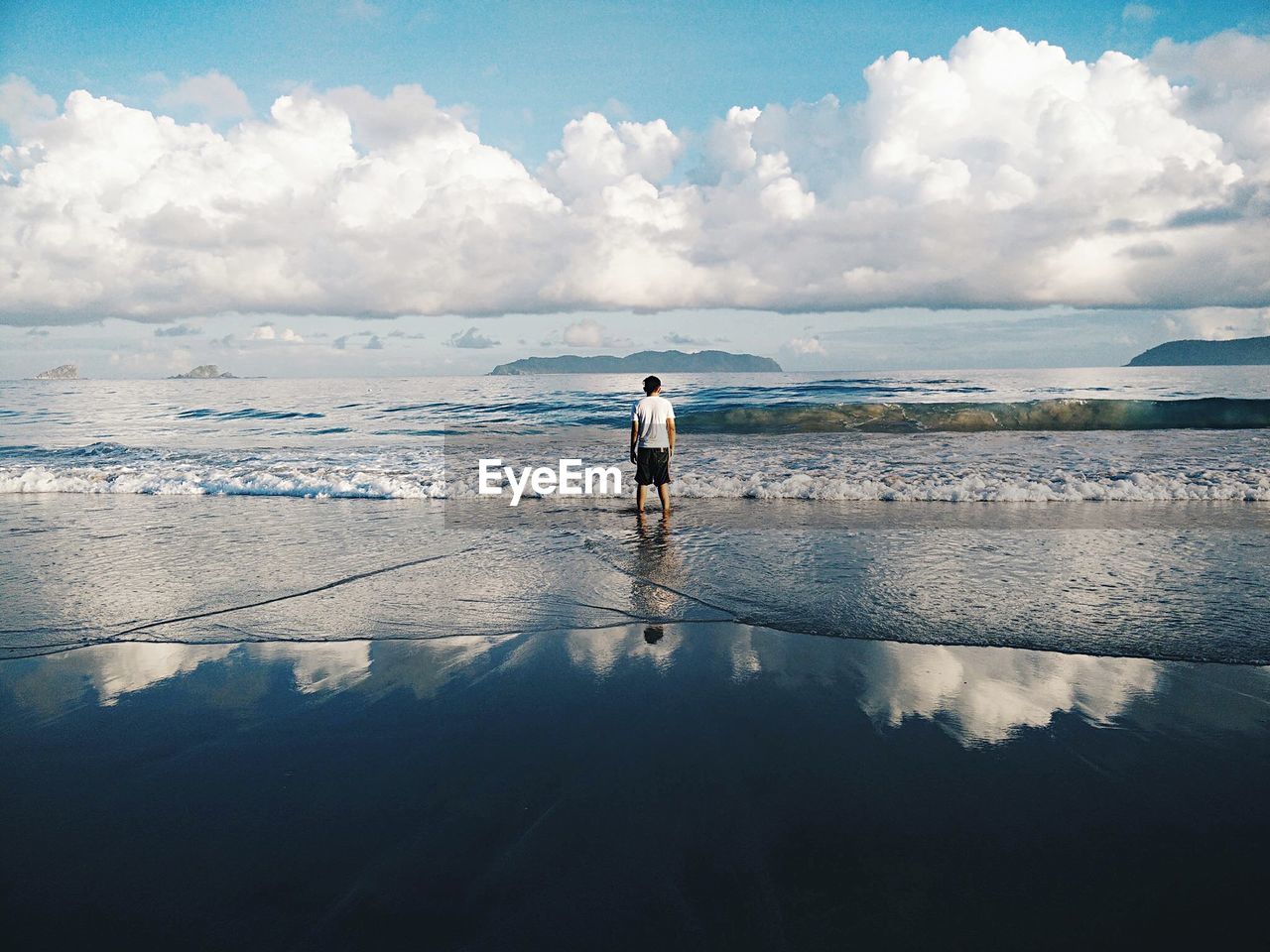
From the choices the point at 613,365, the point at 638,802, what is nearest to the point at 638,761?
the point at 638,802

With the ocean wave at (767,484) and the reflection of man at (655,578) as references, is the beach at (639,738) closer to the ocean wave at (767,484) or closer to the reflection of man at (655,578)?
the reflection of man at (655,578)

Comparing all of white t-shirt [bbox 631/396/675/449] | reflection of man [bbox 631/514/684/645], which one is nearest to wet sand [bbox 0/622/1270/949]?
reflection of man [bbox 631/514/684/645]

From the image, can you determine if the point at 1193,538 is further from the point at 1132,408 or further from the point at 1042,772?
the point at 1132,408

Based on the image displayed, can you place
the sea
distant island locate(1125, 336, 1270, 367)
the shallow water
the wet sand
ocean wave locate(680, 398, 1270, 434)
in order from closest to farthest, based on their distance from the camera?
the wet sand < the shallow water < the sea < ocean wave locate(680, 398, 1270, 434) < distant island locate(1125, 336, 1270, 367)

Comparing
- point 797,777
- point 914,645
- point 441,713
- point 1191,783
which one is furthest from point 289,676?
point 1191,783

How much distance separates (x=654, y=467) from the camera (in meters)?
10.7

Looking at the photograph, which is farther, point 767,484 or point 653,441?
point 767,484

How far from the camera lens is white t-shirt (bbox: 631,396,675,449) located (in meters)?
10.6

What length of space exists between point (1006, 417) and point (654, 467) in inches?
829

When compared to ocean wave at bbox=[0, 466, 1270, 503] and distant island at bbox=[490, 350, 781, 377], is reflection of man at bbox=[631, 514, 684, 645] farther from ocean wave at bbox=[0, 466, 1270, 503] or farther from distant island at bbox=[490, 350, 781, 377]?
distant island at bbox=[490, 350, 781, 377]

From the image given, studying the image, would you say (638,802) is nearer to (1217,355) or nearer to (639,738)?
(639,738)

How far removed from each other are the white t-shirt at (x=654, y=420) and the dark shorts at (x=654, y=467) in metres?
0.08

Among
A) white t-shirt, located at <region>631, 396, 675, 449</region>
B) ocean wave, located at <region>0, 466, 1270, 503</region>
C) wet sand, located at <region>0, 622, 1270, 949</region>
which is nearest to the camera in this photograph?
wet sand, located at <region>0, 622, 1270, 949</region>

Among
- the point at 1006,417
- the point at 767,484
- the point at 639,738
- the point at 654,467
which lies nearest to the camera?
the point at 639,738
